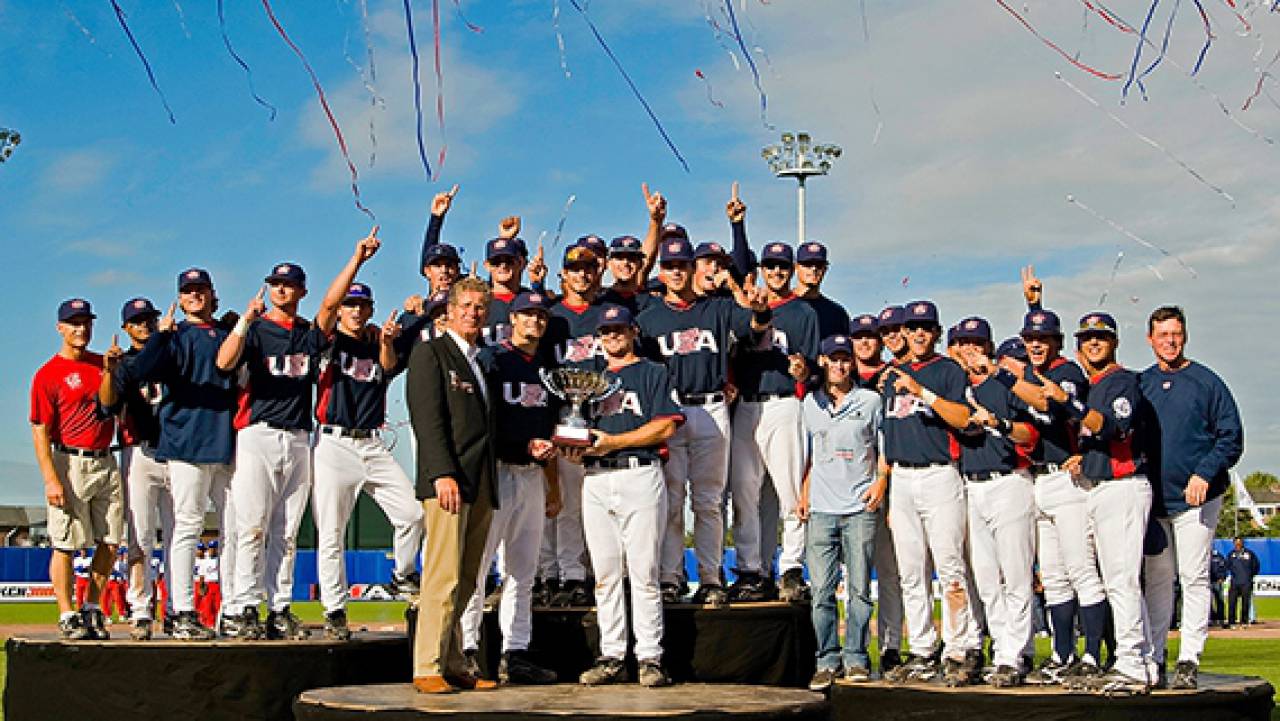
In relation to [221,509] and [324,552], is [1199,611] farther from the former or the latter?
[221,509]

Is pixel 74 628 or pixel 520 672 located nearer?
pixel 520 672

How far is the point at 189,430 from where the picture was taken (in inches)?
319

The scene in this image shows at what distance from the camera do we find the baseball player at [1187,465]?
25.0 ft

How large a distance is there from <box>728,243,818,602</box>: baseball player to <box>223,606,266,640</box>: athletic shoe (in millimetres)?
3254

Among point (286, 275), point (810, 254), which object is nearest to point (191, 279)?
point (286, 275)

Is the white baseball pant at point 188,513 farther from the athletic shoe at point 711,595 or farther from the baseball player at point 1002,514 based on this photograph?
the baseball player at point 1002,514

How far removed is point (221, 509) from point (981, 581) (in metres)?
5.09

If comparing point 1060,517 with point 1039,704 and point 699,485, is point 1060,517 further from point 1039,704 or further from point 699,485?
point 699,485

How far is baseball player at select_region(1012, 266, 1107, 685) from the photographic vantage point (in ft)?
25.0

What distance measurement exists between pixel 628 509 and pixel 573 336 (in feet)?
4.62

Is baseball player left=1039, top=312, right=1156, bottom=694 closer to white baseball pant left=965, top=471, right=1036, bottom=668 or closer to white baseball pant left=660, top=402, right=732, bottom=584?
white baseball pant left=965, top=471, right=1036, bottom=668

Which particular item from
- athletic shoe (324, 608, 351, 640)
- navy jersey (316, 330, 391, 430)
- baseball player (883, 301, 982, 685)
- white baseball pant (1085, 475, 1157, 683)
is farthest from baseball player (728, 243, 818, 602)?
athletic shoe (324, 608, 351, 640)

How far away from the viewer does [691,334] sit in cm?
829

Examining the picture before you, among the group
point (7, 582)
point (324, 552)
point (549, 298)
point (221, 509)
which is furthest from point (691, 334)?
point (7, 582)
